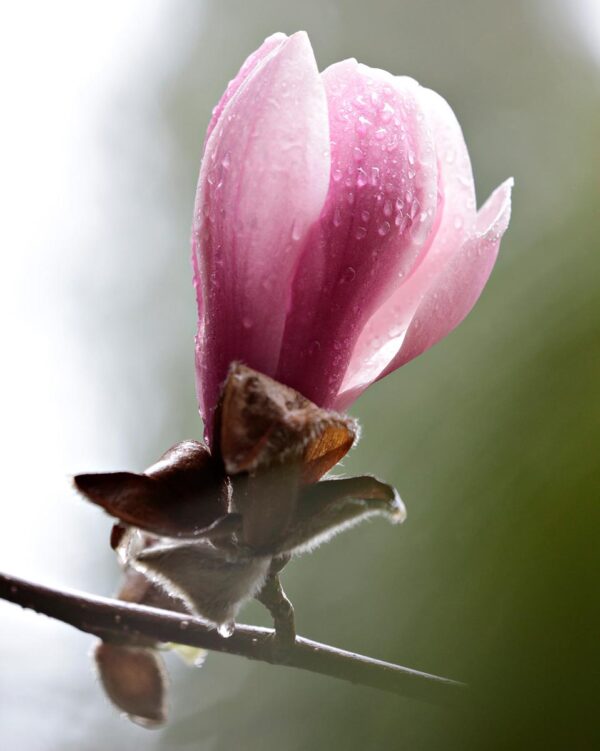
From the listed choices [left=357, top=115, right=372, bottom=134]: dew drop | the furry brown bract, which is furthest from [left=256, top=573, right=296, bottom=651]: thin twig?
[left=357, top=115, right=372, bottom=134]: dew drop

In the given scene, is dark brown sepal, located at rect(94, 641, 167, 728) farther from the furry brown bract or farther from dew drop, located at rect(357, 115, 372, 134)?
dew drop, located at rect(357, 115, 372, 134)

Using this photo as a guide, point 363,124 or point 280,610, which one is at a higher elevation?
point 363,124

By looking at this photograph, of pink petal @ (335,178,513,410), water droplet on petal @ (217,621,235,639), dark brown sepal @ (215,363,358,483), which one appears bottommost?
water droplet on petal @ (217,621,235,639)

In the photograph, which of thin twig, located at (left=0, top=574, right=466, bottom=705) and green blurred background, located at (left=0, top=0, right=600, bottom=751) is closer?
green blurred background, located at (left=0, top=0, right=600, bottom=751)

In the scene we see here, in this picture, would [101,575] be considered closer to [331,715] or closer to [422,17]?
[331,715]

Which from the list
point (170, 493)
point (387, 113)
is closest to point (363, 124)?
point (387, 113)

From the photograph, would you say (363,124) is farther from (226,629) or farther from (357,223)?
(226,629)
